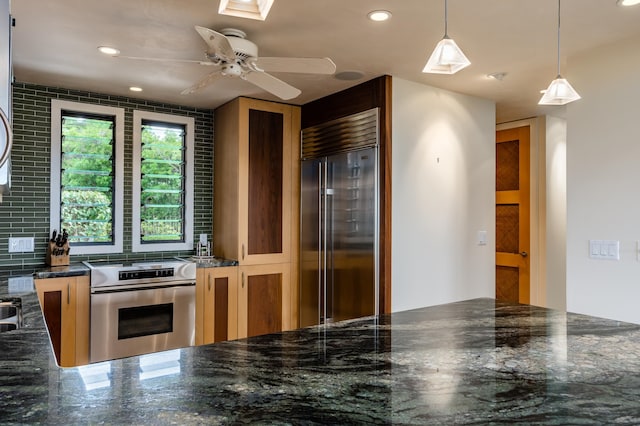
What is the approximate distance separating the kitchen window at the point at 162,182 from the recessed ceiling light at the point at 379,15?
256 cm

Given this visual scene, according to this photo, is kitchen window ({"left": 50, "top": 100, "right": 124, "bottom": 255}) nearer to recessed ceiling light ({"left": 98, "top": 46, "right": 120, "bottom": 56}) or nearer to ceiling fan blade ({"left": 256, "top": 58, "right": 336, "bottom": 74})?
recessed ceiling light ({"left": 98, "top": 46, "right": 120, "bottom": 56})

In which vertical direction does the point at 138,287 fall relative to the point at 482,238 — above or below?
below

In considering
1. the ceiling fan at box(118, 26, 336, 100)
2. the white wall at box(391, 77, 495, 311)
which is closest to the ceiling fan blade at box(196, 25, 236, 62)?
the ceiling fan at box(118, 26, 336, 100)

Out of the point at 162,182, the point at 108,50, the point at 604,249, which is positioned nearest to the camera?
the point at 604,249

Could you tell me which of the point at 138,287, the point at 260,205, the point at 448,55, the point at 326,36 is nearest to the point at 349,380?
the point at 448,55

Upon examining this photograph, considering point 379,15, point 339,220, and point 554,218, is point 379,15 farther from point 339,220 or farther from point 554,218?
point 554,218

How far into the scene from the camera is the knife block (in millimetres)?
3535

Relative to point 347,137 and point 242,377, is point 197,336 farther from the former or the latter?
point 242,377

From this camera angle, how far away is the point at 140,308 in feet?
11.7

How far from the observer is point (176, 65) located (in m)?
3.13

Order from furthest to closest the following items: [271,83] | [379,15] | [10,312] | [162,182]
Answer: [162,182] → [271,83] → [379,15] → [10,312]

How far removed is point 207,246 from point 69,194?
4.23ft

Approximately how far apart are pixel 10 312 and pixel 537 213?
184 inches

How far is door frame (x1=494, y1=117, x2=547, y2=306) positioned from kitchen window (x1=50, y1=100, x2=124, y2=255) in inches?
165
